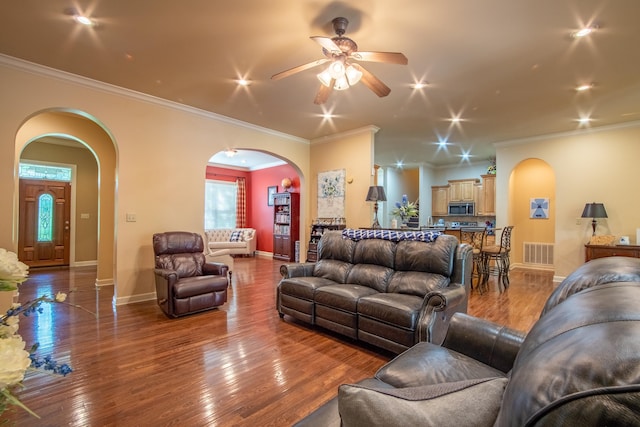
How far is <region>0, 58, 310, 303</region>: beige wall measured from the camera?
11.5 feet

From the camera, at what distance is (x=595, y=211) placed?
17.4ft

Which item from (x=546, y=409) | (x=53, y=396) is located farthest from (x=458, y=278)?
(x=53, y=396)

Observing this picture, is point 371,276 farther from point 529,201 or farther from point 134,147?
point 529,201

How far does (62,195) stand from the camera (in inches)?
282

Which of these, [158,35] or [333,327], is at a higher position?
[158,35]

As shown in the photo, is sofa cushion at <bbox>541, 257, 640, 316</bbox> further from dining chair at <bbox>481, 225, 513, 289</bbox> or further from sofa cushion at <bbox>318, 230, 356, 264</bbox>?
dining chair at <bbox>481, 225, 513, 289</bbox>

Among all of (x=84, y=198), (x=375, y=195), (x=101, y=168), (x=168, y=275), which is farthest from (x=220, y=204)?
(x=168, y=275)

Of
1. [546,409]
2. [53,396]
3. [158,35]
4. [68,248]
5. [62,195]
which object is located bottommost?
[53,396]

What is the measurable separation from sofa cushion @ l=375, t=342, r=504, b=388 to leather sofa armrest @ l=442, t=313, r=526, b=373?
0.08 meters

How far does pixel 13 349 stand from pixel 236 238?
893 centimetres

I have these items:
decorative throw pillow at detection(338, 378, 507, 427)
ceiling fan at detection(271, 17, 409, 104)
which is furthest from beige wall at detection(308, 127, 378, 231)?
decorative throw pillow at detection(338, 378, 507, 427)

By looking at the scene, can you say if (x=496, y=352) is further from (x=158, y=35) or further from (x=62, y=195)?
(x=62, y=195)

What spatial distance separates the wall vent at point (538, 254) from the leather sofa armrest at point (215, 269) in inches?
280

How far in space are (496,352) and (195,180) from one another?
15.4 ft
